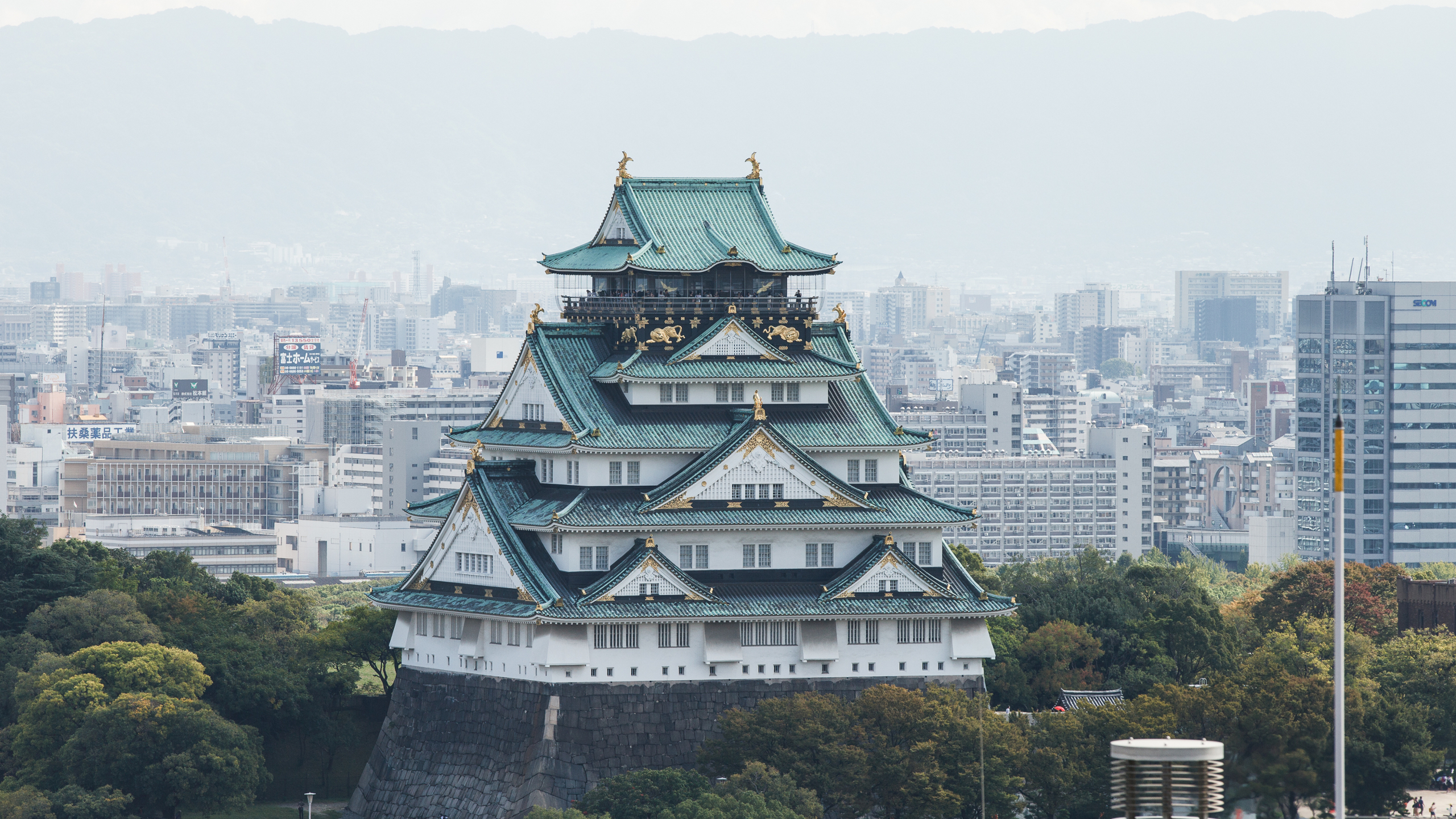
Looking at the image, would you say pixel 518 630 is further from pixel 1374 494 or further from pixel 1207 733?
pixel 1374 494

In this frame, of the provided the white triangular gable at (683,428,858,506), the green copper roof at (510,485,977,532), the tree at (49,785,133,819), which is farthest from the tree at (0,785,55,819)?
the white triangular gable at (683,428,858,506)

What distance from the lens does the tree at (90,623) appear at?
3219 inches

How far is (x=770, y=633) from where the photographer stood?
75.6 m

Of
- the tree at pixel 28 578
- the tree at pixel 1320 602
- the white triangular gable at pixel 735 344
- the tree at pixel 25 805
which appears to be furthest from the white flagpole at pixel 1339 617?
the tree at pixel 28 578

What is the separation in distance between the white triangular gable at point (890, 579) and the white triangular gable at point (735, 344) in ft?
23.8

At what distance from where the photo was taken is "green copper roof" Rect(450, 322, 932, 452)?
7625cm

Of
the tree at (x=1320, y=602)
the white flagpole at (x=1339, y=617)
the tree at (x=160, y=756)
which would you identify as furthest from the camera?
the tree at (x=1320, y=602)

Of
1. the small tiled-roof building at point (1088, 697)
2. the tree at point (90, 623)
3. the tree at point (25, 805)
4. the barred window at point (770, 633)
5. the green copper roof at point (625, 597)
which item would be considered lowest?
the tree at point (25, 805)

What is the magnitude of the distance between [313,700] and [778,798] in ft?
70.6

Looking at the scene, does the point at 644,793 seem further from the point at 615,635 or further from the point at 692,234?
the point at 692,234

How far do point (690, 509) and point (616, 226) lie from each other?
10.9 meters

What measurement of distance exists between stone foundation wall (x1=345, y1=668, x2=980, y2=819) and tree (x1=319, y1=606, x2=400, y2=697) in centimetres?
862

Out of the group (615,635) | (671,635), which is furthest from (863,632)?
(615,635)

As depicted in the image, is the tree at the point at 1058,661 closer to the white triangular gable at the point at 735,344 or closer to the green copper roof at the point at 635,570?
the white triangular gable at the point at 735,344
